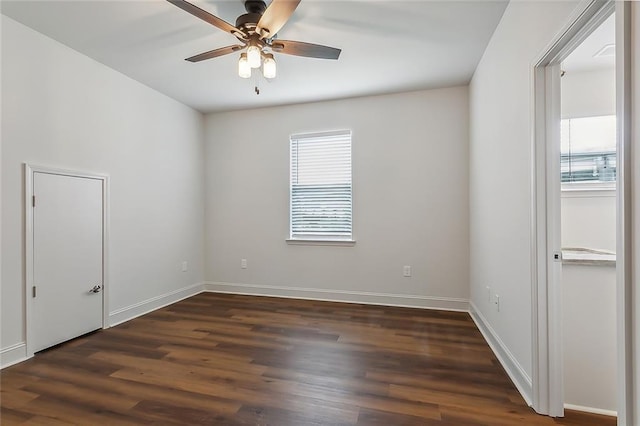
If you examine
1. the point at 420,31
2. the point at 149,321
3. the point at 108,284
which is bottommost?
the point at 149,321

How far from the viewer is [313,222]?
4.21 m

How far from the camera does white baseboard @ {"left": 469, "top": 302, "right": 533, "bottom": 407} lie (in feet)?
6.10

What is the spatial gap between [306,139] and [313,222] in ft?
3.89

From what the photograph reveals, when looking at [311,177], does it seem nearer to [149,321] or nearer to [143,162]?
[143,162]

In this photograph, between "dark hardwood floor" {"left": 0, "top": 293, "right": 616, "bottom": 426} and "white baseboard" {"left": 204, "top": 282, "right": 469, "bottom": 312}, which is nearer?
"dark hardwood floor" {"left": 0, "top": 293, "right": 616, "bottom": 426}

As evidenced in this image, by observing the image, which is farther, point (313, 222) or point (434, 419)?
point (313, 222)

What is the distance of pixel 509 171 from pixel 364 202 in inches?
76.7

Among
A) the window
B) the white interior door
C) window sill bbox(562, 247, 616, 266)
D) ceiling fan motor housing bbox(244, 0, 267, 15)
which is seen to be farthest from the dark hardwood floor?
ceiling fan motor housing bbox(244, 0, 267, 15)

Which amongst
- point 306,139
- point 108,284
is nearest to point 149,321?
point 108,284

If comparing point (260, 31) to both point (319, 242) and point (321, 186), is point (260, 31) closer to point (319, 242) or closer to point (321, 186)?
point (321, 186)

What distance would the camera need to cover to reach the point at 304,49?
227 cm

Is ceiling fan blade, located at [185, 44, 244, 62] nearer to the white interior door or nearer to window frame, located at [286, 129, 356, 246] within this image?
the white interior door

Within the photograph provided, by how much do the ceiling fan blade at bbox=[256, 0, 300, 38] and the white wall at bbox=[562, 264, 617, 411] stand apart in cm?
246

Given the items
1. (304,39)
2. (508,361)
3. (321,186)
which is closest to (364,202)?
(321,186)
